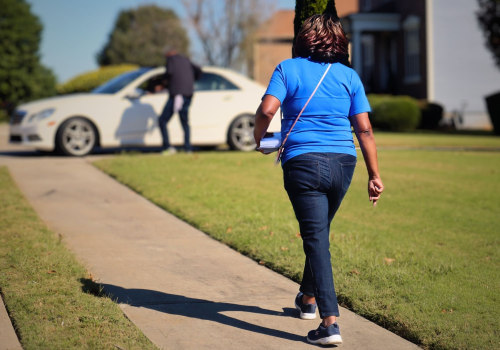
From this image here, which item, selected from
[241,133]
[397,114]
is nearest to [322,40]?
[241,133]

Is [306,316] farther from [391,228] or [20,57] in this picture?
[20,57]

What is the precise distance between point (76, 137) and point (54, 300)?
848 centimetres

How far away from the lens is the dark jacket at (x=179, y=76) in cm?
1216

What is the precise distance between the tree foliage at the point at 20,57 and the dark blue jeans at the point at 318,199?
4956cm

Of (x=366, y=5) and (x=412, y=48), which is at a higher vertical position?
(x=366, y=5)

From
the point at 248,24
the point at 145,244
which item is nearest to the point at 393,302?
the point at 145,244

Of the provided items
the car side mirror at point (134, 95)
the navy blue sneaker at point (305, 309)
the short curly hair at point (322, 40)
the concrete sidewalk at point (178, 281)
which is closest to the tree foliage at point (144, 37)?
the car side mirror at point (134, 95)

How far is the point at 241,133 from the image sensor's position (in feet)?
43.3

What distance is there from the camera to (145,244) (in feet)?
20.1

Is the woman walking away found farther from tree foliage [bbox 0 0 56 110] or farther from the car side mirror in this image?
tree foliage [bbox 0 0 56 110]

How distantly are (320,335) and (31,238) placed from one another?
325 centimetres

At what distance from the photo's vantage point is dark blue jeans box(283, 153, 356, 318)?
3676 mm

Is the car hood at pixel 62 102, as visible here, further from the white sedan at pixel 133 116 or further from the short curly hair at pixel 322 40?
the short curly hair at pixel 322 40

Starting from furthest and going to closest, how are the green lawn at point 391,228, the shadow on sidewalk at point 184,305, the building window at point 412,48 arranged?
the building window at point 412,48
the green lawn at point 391,228
the shadow on sidewalk at point 184,305
